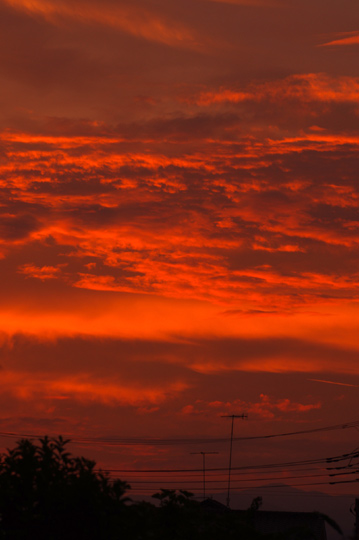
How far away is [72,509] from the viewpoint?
16391 millimetres

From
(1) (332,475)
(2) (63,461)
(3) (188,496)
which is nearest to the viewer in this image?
(2) (63,461)

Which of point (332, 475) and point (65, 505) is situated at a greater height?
point (332, 475)

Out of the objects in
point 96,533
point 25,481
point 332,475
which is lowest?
point 96,533

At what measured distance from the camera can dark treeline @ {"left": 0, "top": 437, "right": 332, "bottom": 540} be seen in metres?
16.2

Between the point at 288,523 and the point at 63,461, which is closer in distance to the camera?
the point at 63,461

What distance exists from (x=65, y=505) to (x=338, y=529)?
19.8 ft

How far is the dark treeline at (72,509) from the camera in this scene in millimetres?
16156

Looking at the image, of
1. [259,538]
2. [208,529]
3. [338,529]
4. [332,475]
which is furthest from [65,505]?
[332,475]

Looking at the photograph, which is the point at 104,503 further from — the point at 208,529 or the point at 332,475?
the point at 332,475

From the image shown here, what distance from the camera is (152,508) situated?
17.2 meters

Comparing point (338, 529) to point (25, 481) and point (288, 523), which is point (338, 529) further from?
point (288, 523)

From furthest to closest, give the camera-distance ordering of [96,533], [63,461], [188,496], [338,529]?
1. [188,496]
2. [63,461]
3. [96,533]
4. [338,529]

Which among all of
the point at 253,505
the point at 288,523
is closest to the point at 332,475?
the point at 288,523

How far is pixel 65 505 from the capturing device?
53.6 ft
